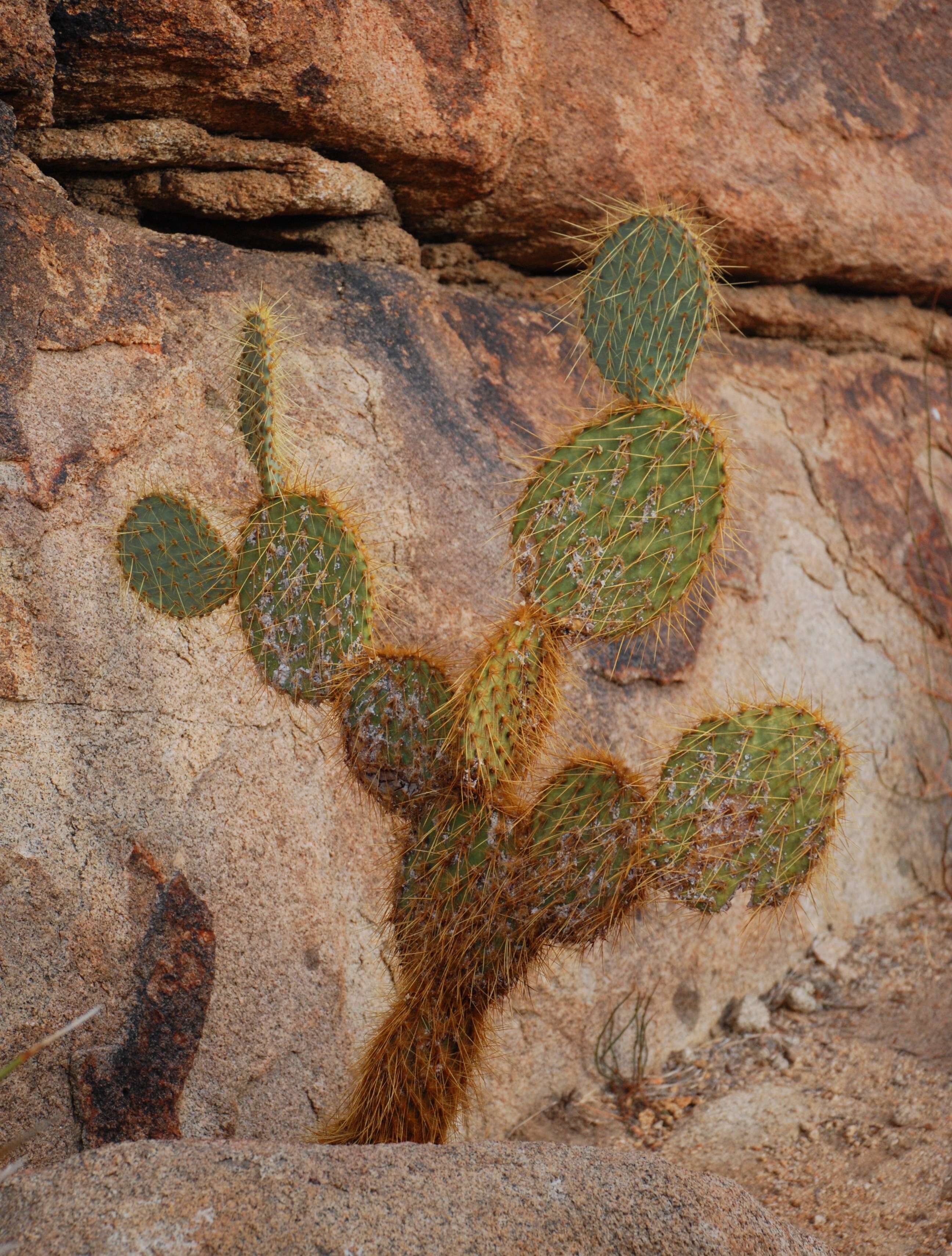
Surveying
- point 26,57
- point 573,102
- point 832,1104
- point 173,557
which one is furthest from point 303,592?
point 832,1104

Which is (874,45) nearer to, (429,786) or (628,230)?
(628,230)

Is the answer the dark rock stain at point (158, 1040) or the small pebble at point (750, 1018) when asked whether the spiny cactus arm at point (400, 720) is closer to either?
the dark rock stain at point (158, 1040)

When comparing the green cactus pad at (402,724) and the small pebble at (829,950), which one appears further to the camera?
the small pebble at (829,950)

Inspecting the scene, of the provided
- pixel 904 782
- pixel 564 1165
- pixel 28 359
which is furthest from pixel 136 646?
pixel 904 782

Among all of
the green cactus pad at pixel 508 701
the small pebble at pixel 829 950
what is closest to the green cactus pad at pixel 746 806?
the green cactus pad at pixel 508 701

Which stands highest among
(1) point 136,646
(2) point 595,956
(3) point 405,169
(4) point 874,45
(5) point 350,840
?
(4) point 874,45

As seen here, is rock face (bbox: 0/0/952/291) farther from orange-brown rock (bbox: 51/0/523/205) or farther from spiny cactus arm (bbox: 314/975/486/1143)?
spiny cactus arm (bbox: 314/975/486/1143)

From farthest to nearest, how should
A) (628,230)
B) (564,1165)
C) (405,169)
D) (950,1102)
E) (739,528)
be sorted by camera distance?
(739,528), (405,169), (950,1102), (628,230), (564,1165)
